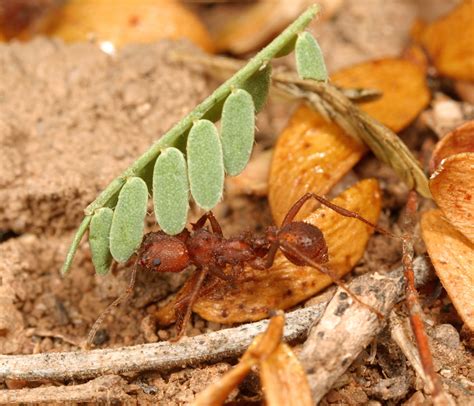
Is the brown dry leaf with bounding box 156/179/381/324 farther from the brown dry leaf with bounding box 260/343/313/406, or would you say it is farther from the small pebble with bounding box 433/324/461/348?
the brown dry leaf with bounding box 260/343/313/406

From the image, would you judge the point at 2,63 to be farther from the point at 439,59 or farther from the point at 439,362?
the point at 439,362

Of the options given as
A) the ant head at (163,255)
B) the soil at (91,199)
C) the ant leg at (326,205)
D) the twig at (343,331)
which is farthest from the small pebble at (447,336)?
the ant head at (163,255)

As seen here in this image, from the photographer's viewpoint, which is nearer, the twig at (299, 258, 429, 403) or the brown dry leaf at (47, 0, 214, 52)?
the twig at (299, 258, 429, 403)

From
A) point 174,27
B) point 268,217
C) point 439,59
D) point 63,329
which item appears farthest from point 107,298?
point 439,59

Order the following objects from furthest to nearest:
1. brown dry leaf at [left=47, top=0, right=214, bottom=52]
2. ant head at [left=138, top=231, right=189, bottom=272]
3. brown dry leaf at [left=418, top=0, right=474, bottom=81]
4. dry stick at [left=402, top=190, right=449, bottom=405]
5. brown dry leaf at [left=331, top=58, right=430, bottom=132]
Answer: brown dry leaf at [left=47, top=0, right=214, bottom=52] → brown dry leaf at [left=418, top=0, right=474, bottom=81] → brown dry leaf at [left=331, top=58, right=430, bottom=132] → ant head at [left=138, top=231, right=189, bottom=272] → dry stick at [left=402, top=190, right=449, bottom=405]

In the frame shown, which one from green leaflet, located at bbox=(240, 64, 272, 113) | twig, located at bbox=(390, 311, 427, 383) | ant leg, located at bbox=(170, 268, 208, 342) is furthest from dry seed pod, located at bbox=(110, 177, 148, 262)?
twig, located at bbox=(390, 311, 427, 383)

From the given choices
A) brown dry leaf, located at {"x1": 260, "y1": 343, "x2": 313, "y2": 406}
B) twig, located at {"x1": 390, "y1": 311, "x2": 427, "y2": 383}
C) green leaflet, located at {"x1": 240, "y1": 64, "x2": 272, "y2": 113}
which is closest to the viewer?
brown dry leaf, located at {"x1": 260, "y1": 343, "x2": 313, "y2": 406}
